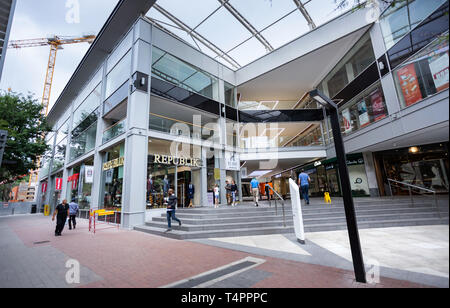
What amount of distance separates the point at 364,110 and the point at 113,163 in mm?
16472

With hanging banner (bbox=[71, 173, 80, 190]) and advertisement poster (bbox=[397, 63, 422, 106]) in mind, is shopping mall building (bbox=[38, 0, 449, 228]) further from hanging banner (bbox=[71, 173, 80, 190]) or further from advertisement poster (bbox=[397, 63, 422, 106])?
hanging banner (bbox=[71, 173, 80, 190])

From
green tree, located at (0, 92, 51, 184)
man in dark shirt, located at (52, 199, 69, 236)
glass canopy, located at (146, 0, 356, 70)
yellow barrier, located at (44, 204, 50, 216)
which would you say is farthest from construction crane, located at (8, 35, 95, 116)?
man in dark shirt, located at (52, 199, 69, 236)

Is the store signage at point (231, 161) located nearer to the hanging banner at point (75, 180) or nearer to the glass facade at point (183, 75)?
the glass facade at point (183, 75)

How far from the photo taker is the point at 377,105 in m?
12.3

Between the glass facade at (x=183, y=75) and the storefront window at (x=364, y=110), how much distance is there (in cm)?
1002

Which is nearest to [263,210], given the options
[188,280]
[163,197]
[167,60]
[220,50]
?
[163,197]

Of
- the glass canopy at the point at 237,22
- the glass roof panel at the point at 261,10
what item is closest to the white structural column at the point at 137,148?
the glass canopy at the point at 237,22

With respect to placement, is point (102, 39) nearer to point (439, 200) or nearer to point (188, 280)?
point (188, 280)

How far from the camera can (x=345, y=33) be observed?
13695mm

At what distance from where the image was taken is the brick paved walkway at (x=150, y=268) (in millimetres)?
3498

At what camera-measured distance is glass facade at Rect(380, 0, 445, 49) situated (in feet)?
25.3

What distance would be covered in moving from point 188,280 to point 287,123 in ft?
58.0

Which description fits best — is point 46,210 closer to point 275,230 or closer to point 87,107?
point 87,107

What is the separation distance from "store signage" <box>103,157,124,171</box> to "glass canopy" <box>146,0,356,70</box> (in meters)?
9.83
